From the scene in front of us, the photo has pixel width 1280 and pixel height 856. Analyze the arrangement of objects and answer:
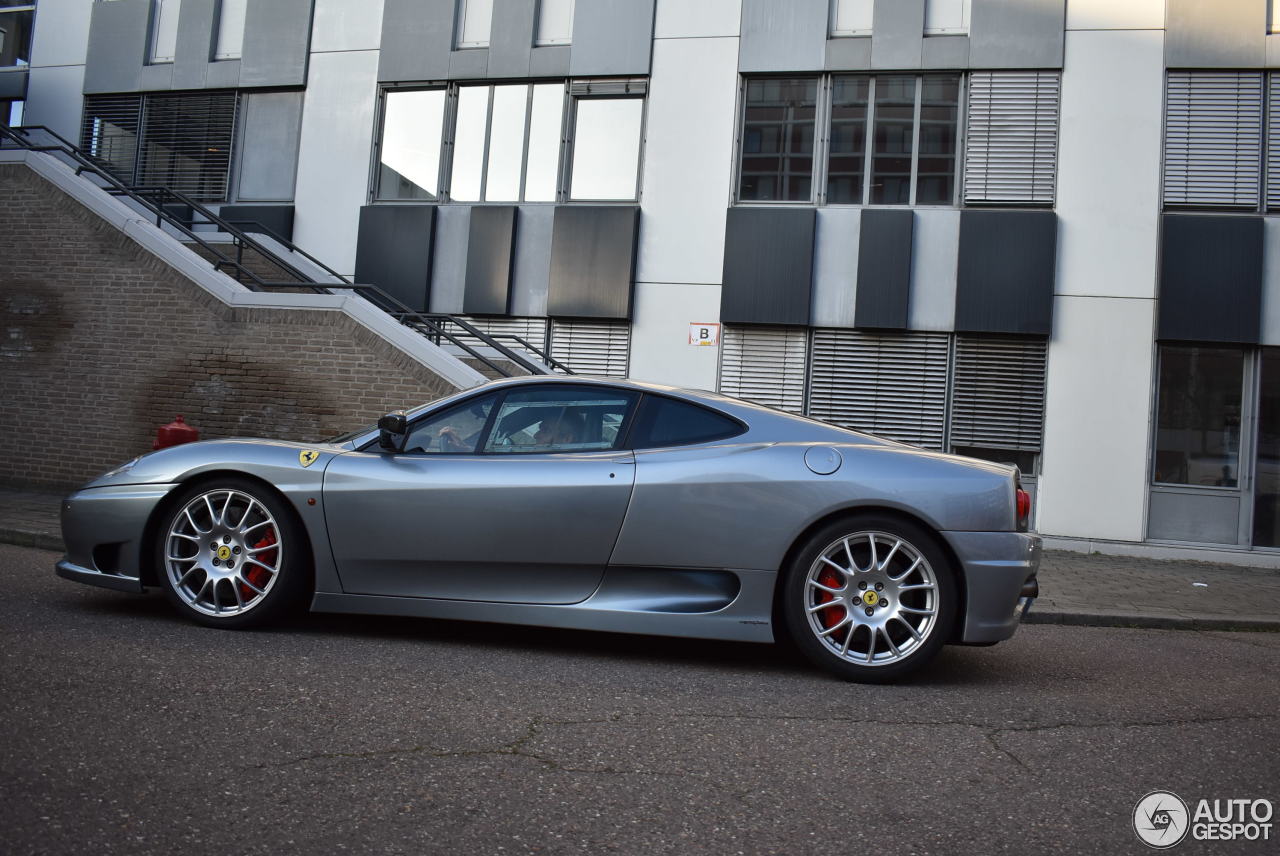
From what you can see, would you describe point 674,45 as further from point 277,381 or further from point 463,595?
point 463,595

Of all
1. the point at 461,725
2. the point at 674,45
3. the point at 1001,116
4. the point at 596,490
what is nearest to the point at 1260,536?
the point at 1001,116

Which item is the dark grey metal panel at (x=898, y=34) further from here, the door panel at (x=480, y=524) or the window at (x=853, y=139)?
the door panel at (x=480, y=524)

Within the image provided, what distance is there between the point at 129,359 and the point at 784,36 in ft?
30.1

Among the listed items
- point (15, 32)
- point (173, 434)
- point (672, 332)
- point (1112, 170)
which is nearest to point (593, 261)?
point (672, 332)

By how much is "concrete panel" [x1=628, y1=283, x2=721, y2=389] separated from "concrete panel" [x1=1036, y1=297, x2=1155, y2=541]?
14.1ft

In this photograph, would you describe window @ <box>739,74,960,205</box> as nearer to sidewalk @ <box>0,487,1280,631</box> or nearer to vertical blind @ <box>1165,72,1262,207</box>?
vertical blind @ <box>1165,72,1262,207</box>

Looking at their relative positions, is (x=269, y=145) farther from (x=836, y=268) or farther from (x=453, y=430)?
(x=453, y=430)

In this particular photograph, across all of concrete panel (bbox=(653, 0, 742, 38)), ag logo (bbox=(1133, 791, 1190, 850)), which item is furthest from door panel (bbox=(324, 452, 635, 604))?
concrete panel (bbox=(653, 0, 742, 38))

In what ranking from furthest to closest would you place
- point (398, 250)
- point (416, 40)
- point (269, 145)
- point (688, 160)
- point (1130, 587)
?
point (269, 145), point (416, 40), point (398, 250), point (688, 160), point (1130, 587)

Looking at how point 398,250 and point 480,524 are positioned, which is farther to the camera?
point 398,250

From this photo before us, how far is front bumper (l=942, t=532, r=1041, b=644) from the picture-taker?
4750 mm

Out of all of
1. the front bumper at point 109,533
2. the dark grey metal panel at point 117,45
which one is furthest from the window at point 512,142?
the front bumper at point 109,533

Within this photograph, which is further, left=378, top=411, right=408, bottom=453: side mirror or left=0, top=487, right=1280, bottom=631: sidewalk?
left=0, top=487, right=1280, bottom=631: sidewalk

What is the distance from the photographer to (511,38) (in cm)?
1503
